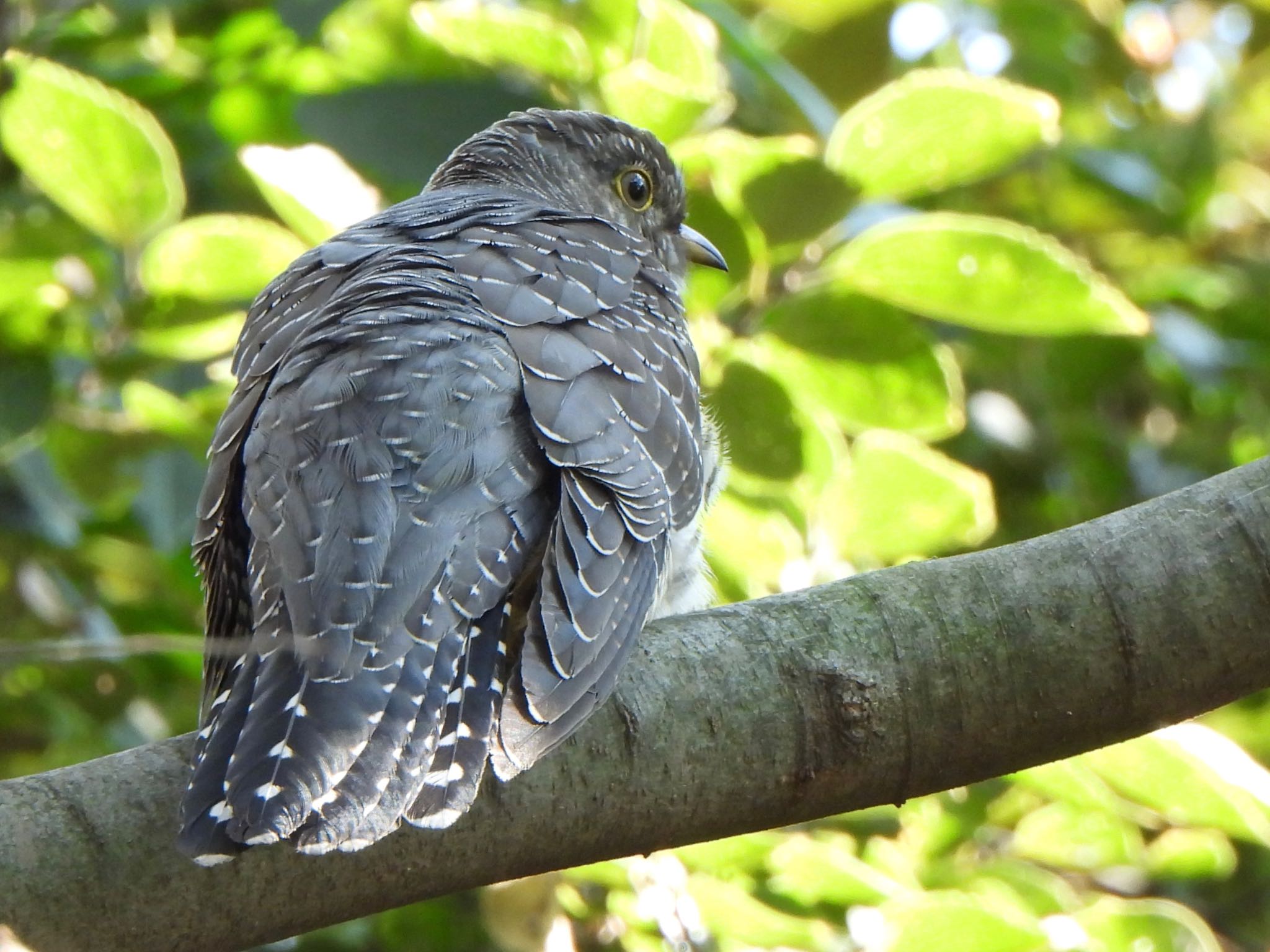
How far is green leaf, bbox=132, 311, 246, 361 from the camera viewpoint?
293 centimetres

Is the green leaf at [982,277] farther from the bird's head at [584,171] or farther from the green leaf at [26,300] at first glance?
the green leaf at [26,300]

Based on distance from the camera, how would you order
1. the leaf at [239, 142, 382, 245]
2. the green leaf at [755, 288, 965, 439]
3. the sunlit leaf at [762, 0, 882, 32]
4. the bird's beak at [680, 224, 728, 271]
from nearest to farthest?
A: the green leaf at [755, 288, 965, 439], the leaf at [239, 142, 382, 245], the bird's beak at [680, 224, 728, 271], the sunlit leaf at [762, 0, 882, 32]

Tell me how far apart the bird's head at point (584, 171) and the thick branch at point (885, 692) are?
1.89m

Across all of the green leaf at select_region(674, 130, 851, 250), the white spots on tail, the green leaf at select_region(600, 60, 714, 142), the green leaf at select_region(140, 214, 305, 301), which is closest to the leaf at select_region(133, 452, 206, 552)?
the green leaf at select_region(140, 214, 305, 301)

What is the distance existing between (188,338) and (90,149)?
1.32 feet

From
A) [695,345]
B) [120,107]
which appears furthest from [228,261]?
[695,345]

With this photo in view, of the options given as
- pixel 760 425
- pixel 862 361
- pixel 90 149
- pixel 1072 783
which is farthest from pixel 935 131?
pixel 90 149

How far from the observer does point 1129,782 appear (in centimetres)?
230

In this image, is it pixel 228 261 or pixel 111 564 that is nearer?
pixel 228 261

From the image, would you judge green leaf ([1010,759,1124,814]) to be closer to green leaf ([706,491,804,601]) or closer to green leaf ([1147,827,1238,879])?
green leaf ([1147,827,1238,879])

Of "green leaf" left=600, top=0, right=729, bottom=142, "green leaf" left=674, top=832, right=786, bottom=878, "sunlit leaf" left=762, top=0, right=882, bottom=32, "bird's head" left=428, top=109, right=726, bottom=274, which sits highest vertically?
"green leaf" left=600, top=0, right=729, bottom=142

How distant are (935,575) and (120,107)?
1.68m

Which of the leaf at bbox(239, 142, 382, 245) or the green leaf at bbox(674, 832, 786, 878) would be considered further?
the leaf at bbox(239, 142, 382, 245)

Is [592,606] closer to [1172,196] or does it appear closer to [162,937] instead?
[162,937]
